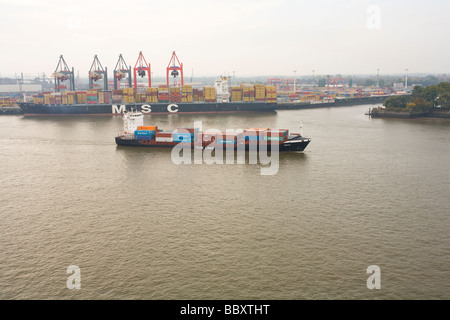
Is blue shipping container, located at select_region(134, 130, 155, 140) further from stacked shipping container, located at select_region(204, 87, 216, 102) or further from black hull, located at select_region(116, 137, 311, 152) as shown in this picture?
stacked shipping container, located at select_region(204, 87, 216, 102)

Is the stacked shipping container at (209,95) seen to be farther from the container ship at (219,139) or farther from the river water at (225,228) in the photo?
the river water at (225,228)

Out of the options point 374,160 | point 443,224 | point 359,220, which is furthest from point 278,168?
point 443,224

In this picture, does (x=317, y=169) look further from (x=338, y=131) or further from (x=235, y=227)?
(x=338, y=131)

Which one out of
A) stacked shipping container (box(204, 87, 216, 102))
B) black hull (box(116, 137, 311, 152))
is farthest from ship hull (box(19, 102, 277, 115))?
black hull (box(116, 137, 311, 152))

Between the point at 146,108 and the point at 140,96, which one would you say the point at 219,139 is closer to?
the point at 146,108

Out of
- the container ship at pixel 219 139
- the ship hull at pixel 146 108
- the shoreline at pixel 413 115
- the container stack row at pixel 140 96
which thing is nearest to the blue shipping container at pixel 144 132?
the container ship at pixel 219 139

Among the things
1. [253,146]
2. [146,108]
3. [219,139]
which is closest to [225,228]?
[253,146]
